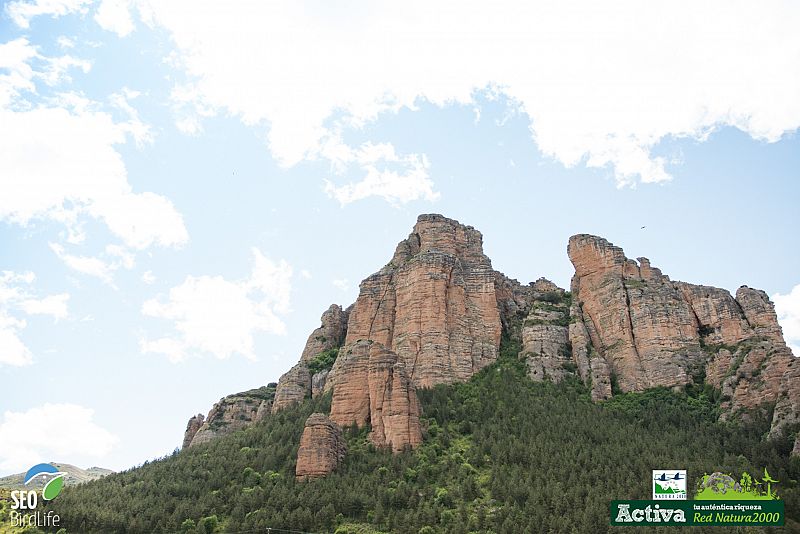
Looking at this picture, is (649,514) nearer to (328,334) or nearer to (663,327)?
(663,327)

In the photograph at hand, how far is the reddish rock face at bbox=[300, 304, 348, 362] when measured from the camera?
4806 inches

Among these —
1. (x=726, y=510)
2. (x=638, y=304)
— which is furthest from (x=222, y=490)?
(x=638, y=304)

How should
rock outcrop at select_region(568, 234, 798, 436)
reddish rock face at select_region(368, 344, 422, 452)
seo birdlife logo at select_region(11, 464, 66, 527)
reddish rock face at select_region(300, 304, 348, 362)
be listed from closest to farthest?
seo birdlife logo at select_region(11, 464, 66, 527) < reddish rock face at select_region(368, 344, 422, 452) < rock outcrop at select_region(568, 234, 798, 436) < reddish rock face at select_region(300, 304, 348, 362)

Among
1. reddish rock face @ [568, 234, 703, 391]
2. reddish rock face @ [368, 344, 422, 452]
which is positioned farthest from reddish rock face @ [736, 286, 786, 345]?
reddish rock face @ [368, 344, 422, 452]

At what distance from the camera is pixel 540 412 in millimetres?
91812

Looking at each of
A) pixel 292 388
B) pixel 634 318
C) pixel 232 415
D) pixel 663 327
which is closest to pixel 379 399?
pixel 292 388

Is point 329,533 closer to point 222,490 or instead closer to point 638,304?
point 222,490

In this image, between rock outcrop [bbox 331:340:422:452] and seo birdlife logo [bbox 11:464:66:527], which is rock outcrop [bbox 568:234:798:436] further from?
seo birdlife logo [bbox 11:464:66:527]

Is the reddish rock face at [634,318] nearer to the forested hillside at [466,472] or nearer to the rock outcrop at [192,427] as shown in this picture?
the forested hillside at [466,472]

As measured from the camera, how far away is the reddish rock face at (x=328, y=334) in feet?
400

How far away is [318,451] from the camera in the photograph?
81.1 metres

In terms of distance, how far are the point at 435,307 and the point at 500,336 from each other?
12442mm

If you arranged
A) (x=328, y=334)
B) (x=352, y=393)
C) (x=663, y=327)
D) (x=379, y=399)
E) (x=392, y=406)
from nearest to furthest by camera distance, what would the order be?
1. (x=392, y=406)
2. (x=379, y=399)
3. (x=352, y=393)
4. (x=663, y=327)
5. (x=328, y=334)

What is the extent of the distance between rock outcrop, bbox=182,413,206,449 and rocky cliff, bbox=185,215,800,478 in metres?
0.20
